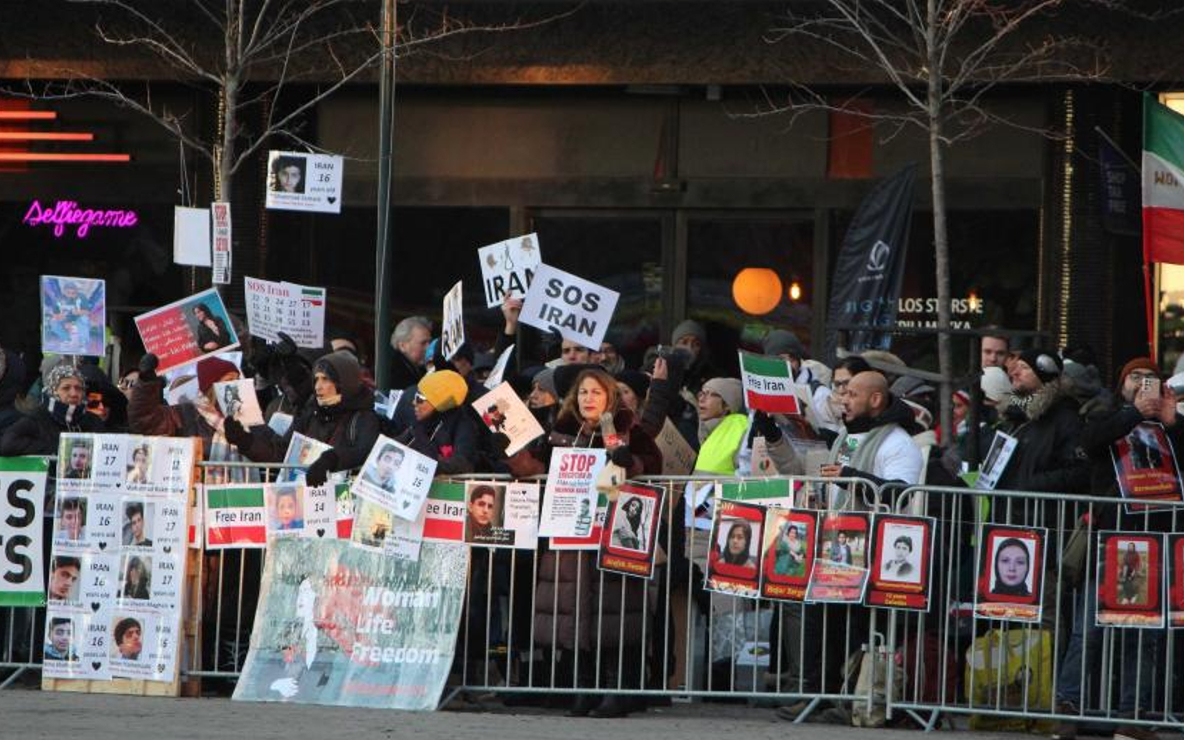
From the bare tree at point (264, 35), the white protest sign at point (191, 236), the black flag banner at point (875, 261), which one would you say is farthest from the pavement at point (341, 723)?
the bare tree at point (264, 35)

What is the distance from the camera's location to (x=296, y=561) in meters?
11.5

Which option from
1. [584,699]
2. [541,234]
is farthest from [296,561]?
[541,234]

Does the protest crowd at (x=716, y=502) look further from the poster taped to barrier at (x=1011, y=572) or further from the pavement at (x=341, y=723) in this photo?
the pavement at (x=341, y=723)

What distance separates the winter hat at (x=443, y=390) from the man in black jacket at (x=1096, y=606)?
10.5 ft

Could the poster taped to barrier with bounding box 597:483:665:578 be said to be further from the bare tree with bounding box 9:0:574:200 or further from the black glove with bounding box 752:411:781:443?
the bare tree with bounding box 9:0:574:200

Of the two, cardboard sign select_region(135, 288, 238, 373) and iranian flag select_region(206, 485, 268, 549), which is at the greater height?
cardboard sign select_region(135, 288, 238, 373)

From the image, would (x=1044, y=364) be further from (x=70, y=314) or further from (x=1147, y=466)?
(x=70, y=314)

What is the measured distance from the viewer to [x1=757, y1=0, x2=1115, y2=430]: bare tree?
16453mm

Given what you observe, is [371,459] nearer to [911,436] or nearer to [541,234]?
[911,436]

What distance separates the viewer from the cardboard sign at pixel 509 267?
1352 centimetres

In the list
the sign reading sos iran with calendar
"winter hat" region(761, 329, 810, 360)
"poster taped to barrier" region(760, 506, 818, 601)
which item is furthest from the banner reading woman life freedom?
"winter hat" region(761, 329, 810, 360)

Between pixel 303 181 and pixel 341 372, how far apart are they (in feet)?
8.80

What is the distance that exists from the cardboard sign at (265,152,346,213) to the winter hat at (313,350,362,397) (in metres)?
2.52

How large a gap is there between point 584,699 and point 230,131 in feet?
19.4
